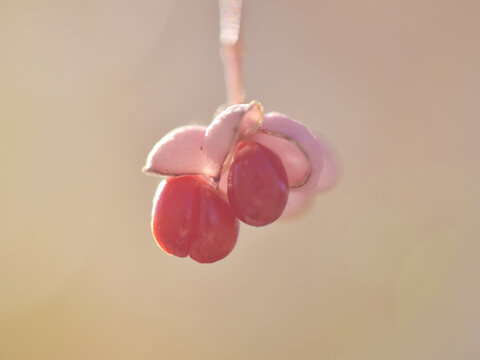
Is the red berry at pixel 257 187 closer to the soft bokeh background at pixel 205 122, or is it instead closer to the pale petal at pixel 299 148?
the pale petal at pixel 299 148

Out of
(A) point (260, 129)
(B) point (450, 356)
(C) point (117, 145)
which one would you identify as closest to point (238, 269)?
(C) point (117, 145)

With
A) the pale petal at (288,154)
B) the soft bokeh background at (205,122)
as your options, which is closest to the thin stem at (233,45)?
the pale petal at (288,154)

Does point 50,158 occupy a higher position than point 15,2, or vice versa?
point 15,2

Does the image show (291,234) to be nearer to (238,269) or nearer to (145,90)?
(238,269)

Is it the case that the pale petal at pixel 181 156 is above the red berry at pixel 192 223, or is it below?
above

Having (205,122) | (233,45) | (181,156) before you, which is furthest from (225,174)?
(205,122)

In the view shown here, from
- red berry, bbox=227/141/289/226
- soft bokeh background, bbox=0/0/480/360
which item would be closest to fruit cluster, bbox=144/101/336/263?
red berry, bbox=227/141/289/226
